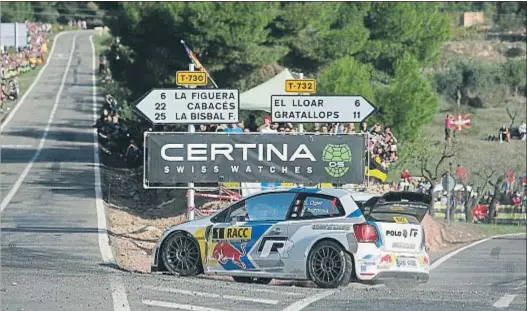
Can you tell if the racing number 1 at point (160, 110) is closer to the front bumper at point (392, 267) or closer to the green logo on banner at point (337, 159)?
the green logo on banner at point (337, 159)

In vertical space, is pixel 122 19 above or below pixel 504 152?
above

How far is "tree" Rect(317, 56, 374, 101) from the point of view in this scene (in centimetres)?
3938

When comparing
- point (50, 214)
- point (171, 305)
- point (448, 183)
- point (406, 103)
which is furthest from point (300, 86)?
point (406, 103)

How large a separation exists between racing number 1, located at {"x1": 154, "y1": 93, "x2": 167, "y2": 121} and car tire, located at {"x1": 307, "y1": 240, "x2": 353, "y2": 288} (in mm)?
6216

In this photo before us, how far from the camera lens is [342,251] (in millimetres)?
15641

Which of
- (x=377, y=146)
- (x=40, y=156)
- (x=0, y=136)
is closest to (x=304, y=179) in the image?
(x=377, y=146)

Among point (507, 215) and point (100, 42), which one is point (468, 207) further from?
point (100, 42)

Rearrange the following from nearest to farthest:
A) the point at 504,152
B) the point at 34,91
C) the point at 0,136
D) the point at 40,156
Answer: the point at 40,156 < the point at 0,136 < the point at 504,152 < the point at 34,91

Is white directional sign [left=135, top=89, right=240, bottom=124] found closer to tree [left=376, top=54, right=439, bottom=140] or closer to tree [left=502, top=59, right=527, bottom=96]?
tree [left=376, top=54, right=439, bottom=140]

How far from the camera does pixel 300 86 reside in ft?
72.2

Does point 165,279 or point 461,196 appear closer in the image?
point 165,279

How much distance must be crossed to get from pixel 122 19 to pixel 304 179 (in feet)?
77.7

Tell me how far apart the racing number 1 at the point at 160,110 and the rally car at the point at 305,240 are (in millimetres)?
4767

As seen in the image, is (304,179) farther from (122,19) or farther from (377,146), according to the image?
(122,19)
